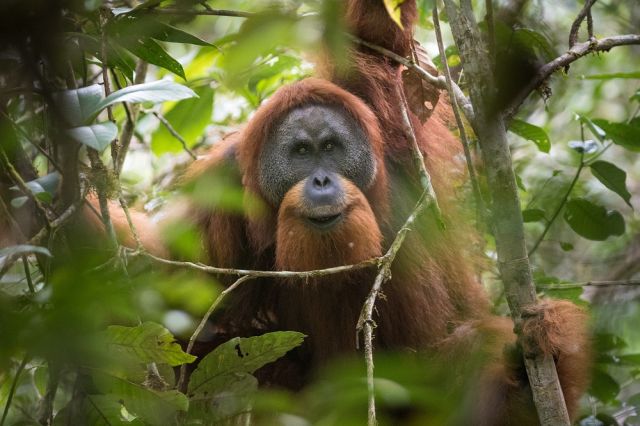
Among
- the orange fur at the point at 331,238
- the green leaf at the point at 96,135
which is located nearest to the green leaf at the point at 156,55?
the green leaf at the point at 96,135

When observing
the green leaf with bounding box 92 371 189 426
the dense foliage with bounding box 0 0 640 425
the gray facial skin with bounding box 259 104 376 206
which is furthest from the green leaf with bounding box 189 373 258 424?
the gray facial skin with bounding box 259 104 376 206

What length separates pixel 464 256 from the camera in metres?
3.81

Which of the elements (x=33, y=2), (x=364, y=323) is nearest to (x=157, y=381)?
(x=364, y=323)

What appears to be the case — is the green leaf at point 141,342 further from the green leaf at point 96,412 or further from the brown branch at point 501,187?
the brown branch at point 501,187

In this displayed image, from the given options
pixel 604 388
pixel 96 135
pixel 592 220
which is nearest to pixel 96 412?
pixel 96 135

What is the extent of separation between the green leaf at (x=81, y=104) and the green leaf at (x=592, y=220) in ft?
7.67

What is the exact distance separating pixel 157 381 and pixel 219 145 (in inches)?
71.5

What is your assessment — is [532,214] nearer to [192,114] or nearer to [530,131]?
[530,131]

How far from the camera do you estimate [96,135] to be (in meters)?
1.77

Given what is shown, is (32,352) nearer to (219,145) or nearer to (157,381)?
(157,381)

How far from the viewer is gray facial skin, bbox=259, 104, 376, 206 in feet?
10.9

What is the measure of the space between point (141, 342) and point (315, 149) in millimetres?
1561

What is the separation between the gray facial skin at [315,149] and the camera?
10.9 feet

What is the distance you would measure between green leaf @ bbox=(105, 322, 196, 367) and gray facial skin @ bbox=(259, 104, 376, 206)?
4.67 ft
